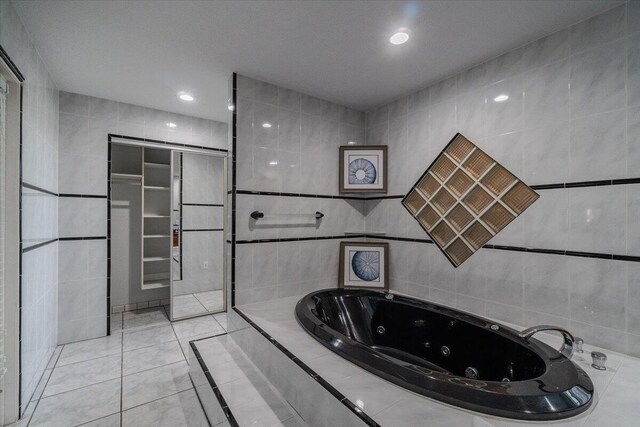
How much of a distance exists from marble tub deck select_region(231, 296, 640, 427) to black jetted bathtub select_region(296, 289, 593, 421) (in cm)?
3

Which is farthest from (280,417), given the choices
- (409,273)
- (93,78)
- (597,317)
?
(93,78)

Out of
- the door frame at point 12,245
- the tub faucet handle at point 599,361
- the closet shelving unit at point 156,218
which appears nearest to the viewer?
the tub faucet handle at point 599,361

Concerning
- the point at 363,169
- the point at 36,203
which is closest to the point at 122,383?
the point at 36,203

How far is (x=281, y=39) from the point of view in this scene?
1745mm

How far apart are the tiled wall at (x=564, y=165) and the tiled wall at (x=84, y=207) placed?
3189 millimetres

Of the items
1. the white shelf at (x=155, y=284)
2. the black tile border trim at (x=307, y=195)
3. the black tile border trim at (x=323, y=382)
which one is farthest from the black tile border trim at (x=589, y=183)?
the white shelf at (x=155, y=284)

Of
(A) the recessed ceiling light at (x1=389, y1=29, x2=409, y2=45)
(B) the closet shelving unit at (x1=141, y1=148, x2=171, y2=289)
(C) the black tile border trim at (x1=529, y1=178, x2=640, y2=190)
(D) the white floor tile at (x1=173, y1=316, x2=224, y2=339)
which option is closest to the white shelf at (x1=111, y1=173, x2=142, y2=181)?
(B) the closet shelving unit at (x1=141, y1=148, x2=171, y2=289)

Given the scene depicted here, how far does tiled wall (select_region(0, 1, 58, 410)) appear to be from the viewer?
161 cm

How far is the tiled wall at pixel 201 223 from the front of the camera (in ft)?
10.7

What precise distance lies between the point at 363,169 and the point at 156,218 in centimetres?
280

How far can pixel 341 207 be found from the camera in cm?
280

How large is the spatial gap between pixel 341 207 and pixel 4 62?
7.95ft

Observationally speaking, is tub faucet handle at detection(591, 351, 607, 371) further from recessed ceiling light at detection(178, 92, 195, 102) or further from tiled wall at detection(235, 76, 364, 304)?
recessed ceiling light at detection(178, 92, 195, 102)

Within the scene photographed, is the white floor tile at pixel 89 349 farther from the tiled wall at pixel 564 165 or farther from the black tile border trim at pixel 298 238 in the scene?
the tiled wall at pixel 564 165
